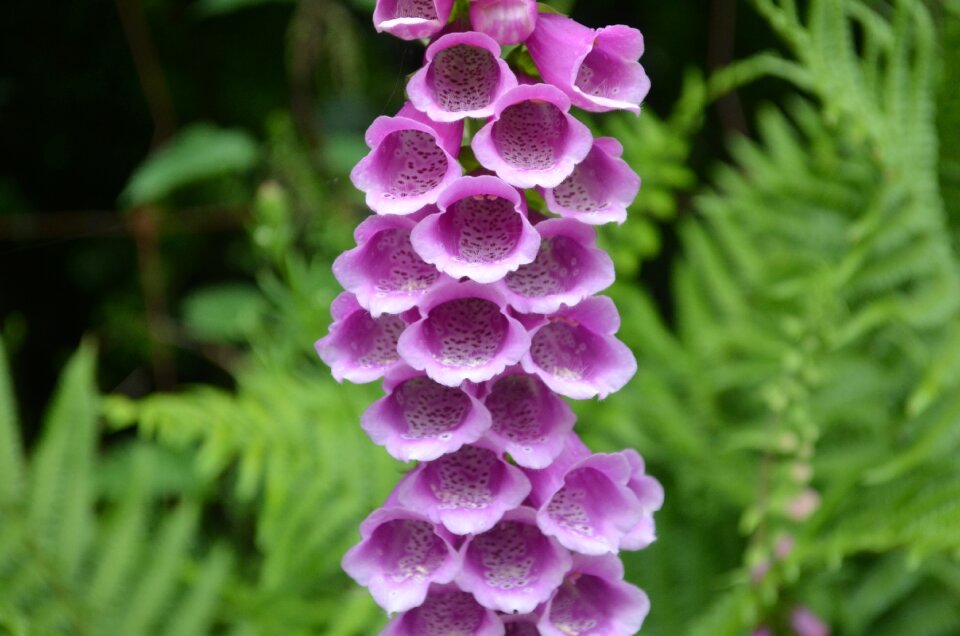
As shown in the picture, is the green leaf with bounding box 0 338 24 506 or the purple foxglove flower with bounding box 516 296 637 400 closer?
the purple foxglove flower with bounding box 516 296 637 400

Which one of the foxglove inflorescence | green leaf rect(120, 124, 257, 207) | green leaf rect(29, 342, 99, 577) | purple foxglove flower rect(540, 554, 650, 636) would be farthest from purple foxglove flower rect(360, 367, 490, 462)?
green leaf rect(120, 124, 257, 207)

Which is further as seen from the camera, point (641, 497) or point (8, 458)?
point (8, 458)

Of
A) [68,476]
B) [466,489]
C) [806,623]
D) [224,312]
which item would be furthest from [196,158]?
[466,489]

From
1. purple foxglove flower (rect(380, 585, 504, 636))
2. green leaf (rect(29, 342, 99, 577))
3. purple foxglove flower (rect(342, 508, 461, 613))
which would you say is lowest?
green leaf (rect(29, 342, 99, 577))

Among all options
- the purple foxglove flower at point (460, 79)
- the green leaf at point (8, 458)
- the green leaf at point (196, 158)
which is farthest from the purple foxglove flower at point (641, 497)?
the green leaf at point (196, 158)

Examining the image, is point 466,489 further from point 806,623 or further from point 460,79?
point 806,623

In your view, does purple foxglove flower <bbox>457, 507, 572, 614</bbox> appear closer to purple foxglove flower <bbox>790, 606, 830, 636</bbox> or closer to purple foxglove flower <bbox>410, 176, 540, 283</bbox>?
purple foxglove flower <bbox>410, 176, 540, 283</bbox>

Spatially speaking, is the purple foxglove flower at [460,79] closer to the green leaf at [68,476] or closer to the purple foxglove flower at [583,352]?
the purple foxglove flower at [583,352]
